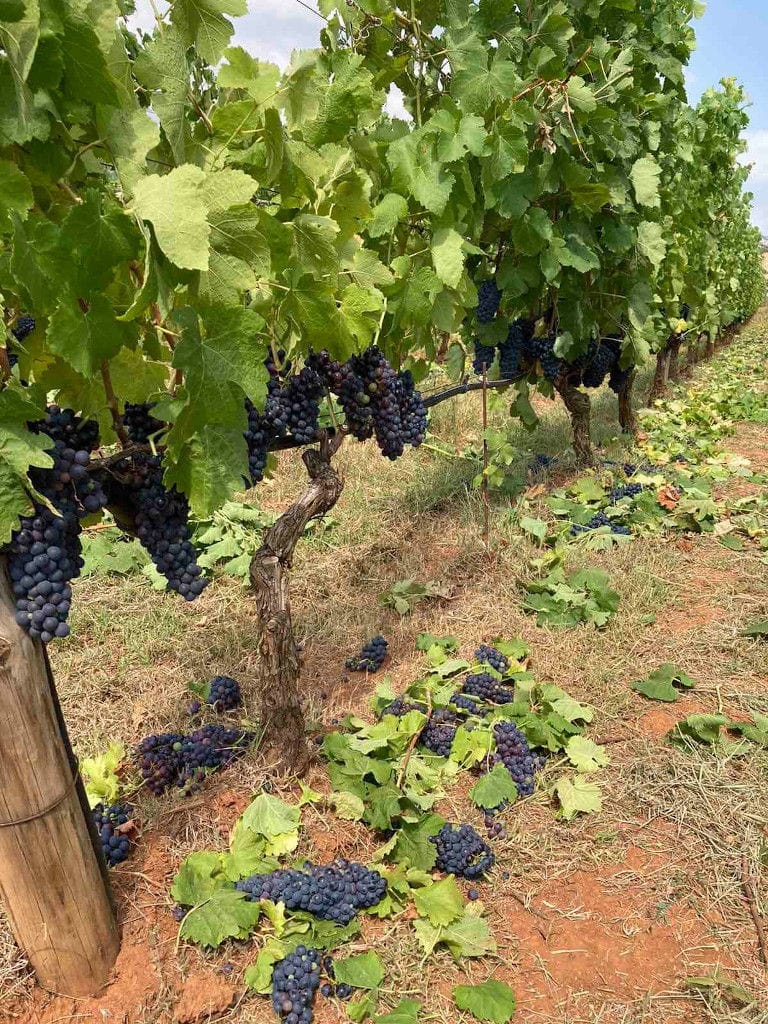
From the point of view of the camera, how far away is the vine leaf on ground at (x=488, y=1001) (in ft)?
6.58

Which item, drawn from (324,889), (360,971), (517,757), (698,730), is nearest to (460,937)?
(360,971)

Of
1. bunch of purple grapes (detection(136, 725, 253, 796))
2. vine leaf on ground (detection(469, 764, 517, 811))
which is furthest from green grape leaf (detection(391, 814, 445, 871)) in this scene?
bunch of purple grapes (detection(136, 725, 253, 796))

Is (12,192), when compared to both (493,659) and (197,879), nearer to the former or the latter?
(197,879)

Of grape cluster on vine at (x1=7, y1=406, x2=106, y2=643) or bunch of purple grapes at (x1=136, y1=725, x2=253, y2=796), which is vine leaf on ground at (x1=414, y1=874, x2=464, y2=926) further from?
grape cluster on vine at (x1=7, y1=406, x2=106, y2=643)

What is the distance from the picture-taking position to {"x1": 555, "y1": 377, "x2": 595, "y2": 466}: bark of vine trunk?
5.95 metres

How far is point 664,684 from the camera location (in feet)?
11.1

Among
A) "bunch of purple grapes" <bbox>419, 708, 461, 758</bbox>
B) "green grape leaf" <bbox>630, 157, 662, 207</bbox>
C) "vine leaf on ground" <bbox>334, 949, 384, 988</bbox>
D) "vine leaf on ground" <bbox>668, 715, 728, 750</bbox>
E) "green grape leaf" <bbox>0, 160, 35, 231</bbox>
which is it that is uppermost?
"green grape leaf" <bbox>630, 157, 662, 207</bbox>

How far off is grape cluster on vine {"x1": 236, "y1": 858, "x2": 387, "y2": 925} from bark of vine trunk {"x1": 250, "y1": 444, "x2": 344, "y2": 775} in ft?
1.95

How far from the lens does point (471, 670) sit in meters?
3.54

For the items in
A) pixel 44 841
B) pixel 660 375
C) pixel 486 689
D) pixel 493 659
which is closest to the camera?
pixel 44 841

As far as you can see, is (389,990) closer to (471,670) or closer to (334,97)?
(471,670)

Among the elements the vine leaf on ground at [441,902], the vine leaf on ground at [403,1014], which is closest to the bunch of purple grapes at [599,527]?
the vine leaf on ground at [441,902]

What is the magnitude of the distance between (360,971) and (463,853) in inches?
21.6

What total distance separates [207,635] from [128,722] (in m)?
0.84
